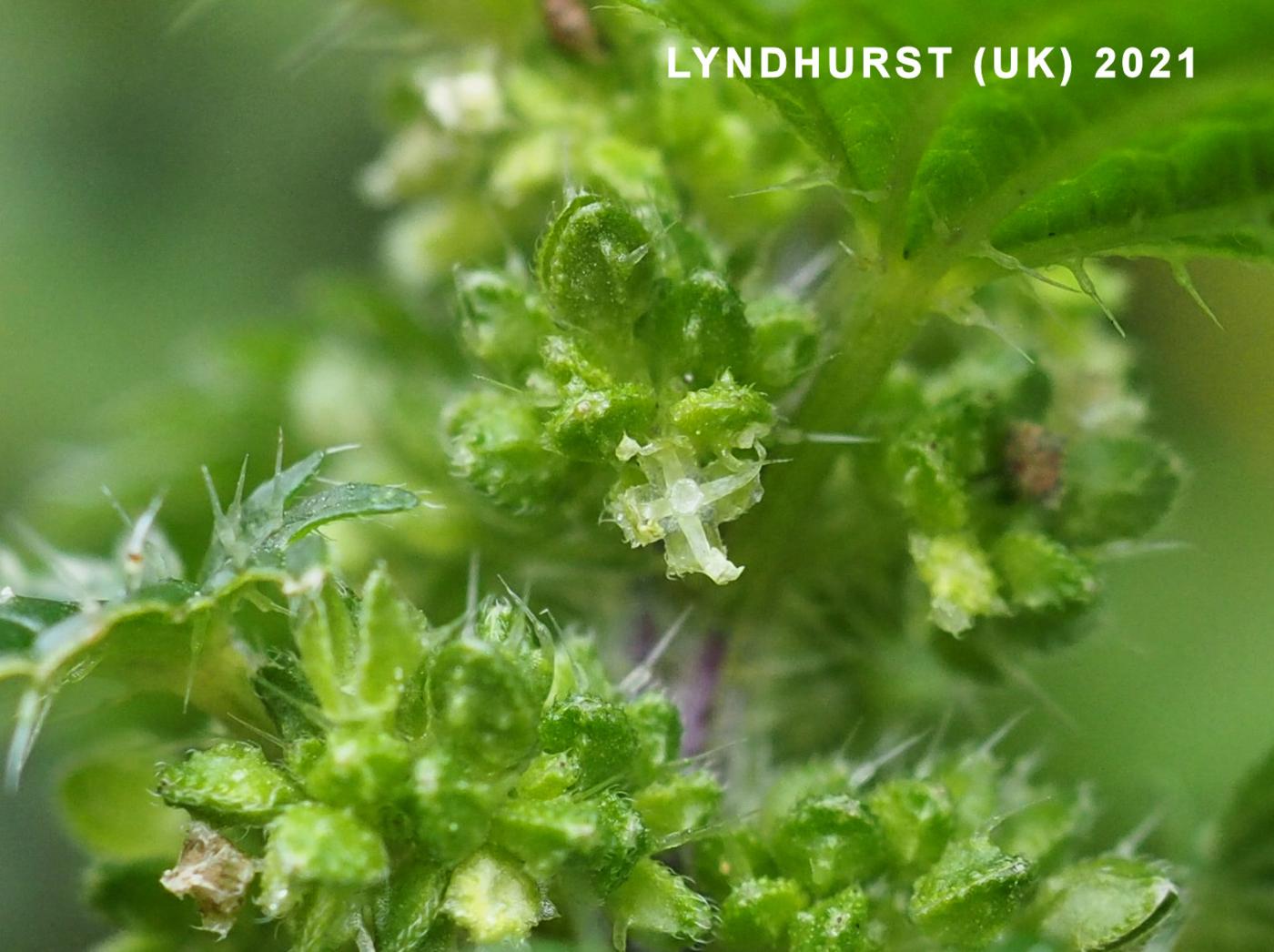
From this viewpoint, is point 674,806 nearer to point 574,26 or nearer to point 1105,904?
point 1105,904

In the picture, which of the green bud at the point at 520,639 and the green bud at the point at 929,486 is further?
the green bud at the point at 929,486

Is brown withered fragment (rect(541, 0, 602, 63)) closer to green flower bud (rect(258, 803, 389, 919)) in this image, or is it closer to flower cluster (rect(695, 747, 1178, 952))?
flower cluster (rect(695, 747, 1178, 952))

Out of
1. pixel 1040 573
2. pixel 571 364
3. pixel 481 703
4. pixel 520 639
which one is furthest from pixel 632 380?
pixel 1040 573

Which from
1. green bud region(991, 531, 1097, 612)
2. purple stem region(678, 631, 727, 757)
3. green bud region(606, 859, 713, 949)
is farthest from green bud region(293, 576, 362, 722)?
green bud region(991, 531, 1097, 612)

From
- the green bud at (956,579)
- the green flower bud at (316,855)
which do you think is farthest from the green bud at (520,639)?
the green bud at (956,579)

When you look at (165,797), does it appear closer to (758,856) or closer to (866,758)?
(758,856)

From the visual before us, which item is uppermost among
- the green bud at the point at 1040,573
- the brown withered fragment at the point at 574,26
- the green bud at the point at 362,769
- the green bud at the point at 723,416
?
the brown withered fragment at the point at 574,26

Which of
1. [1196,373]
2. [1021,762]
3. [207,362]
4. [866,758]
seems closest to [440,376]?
[207,362]

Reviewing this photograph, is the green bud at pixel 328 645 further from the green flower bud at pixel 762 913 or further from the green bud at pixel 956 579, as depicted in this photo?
the green bud at pixel 956 579
